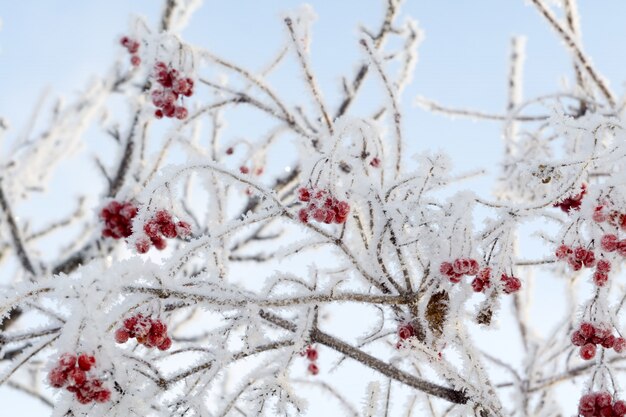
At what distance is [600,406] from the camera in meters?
2.06

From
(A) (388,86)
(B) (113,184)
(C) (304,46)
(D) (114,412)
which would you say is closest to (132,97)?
(B) (113,184)

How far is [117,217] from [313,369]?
61.5 inches

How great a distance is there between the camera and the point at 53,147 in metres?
7.16

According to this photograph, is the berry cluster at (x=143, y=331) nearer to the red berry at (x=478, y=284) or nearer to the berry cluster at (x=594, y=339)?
the red berry at (x=478, y=284)

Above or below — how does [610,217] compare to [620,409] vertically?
above

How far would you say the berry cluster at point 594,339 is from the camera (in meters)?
2.06

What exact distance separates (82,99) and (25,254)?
137 inches

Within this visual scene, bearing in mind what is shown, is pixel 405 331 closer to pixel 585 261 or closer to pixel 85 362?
pixel 585 261

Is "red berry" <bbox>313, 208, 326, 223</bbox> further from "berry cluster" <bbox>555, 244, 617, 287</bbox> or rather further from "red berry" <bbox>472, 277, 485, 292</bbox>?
"berry cluster" <bbox>555, 244, 617, 287</bbox>

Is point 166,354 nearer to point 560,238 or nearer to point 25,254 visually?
point 560,238

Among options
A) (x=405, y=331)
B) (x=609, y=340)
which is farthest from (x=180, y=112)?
(x=609, y=340)

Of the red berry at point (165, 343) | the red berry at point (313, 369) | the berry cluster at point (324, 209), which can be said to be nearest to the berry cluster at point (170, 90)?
the berry cluster at point (324, 209)

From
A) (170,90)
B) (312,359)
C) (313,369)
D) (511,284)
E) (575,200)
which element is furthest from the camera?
(313,369)

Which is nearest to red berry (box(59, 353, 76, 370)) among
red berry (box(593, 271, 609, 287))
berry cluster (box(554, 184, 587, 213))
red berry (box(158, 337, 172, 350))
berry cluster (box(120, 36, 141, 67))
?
red berry (box(158, 337, 172, 350))
